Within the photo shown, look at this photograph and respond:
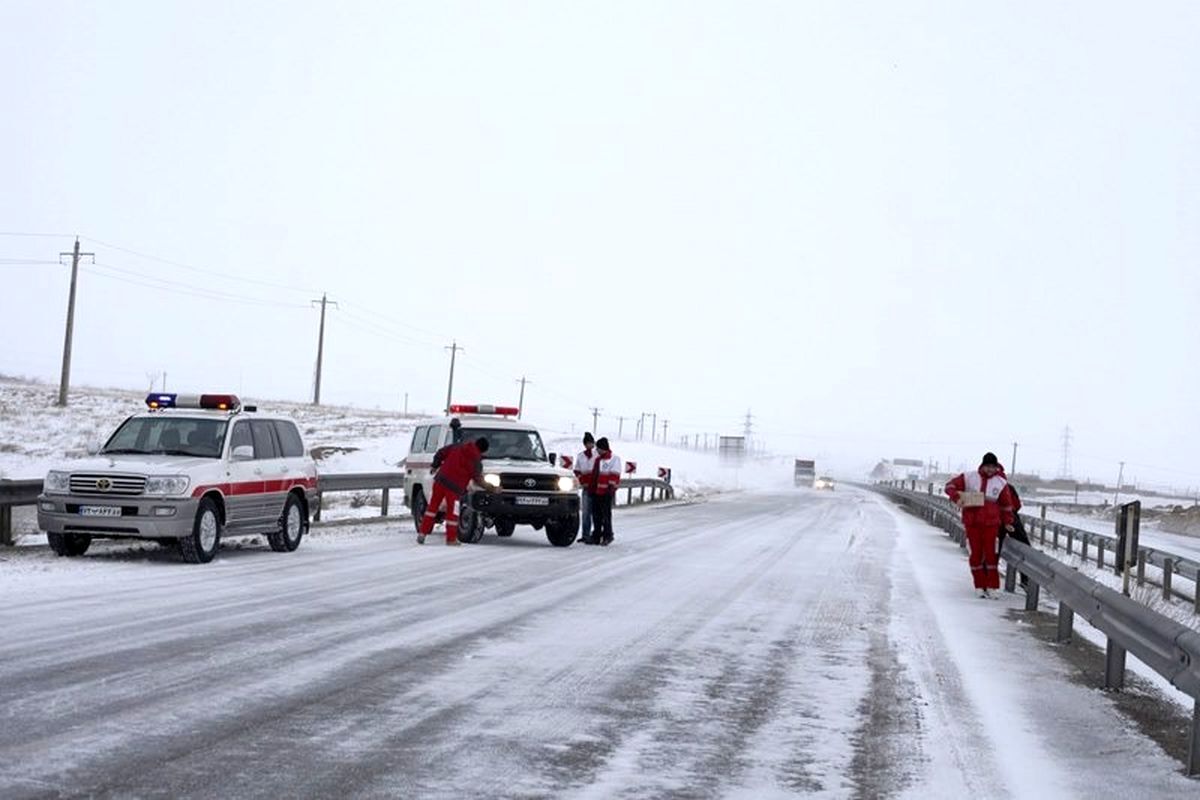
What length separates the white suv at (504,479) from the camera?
71.3 ft

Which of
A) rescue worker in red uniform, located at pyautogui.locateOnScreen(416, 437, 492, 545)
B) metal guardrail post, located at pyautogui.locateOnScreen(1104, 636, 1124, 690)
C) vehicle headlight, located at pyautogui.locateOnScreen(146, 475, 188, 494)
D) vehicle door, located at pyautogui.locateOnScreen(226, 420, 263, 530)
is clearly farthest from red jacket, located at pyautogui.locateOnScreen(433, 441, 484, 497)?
metal guardrail post, located at pyautogui.locateOnScreen(1104, 636, 1124, 690)

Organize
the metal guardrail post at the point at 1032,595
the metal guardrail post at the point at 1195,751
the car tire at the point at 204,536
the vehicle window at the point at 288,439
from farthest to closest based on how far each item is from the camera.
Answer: the vehicle window at the point at 288,439, the car tire at the point at 204,536, the metal guardrail post at the point at 1032,595, the metal guardrail post at the point at 1195,751

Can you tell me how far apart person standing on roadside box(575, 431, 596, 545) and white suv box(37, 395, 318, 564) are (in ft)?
17.3

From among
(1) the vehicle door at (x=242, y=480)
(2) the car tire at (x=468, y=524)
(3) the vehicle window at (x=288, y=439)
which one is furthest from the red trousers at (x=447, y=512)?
(1) the vehicle door at (x=242, y=480)

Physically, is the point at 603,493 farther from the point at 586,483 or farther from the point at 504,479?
the point at 504,479

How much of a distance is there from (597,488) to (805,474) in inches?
3700

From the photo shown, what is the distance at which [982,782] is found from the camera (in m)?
6.48

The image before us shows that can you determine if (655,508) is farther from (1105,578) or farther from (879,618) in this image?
(879,618)

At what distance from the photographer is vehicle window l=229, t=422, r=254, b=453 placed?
1738cm

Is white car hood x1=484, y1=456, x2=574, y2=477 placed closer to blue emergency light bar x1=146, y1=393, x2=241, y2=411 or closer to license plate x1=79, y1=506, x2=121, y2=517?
blue emergency light bar x1=146, y1=393, x2=241, y2=411

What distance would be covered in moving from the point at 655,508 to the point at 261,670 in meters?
32.0

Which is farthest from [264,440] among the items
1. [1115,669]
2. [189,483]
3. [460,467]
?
[1115,669]

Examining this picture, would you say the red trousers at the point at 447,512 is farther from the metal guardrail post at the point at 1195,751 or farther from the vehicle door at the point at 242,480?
the metal guardrail post at the point at 1195,751

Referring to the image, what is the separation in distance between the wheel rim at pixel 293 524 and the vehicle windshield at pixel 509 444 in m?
4.46
